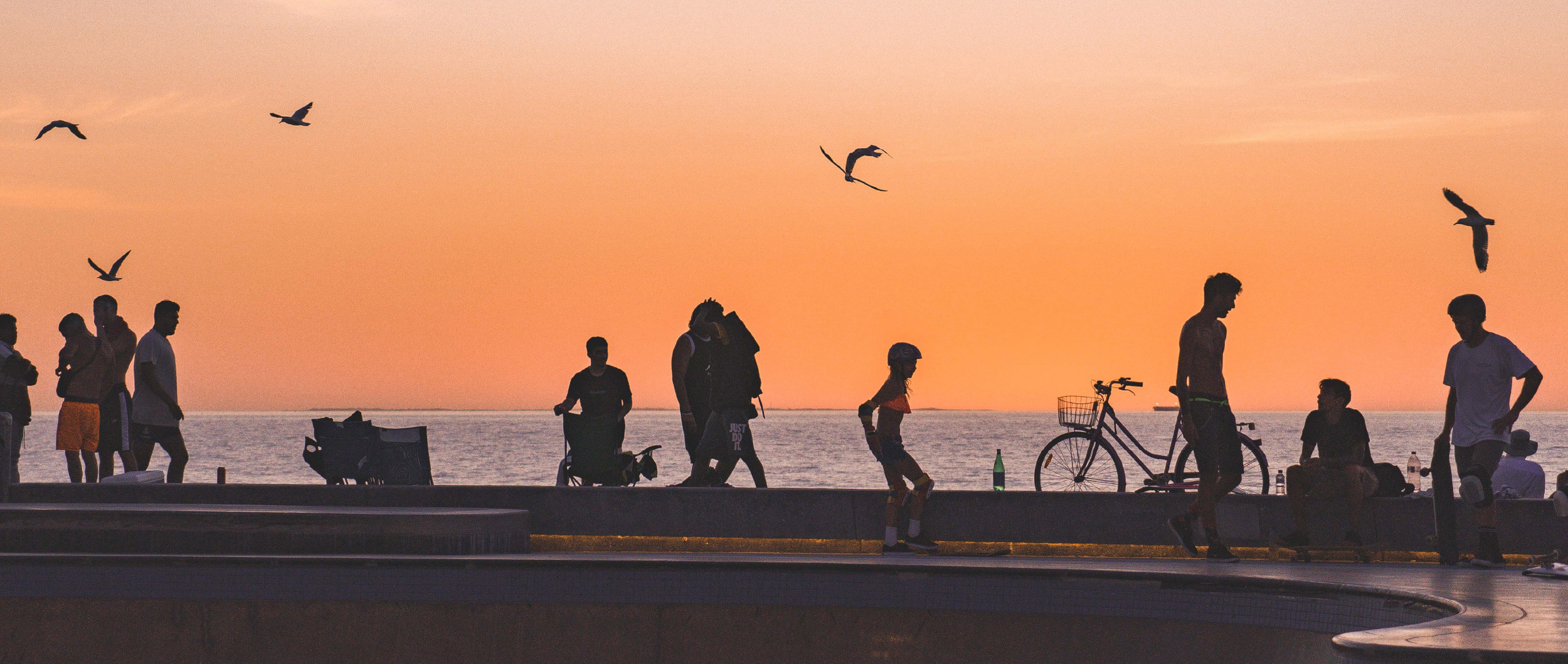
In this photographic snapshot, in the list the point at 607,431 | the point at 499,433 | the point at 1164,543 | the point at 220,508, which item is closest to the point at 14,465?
the point at 220,508

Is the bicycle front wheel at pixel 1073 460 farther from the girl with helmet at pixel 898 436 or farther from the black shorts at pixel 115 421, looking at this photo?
the black shorts at pixel 115 421

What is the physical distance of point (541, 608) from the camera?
9906 millimetres

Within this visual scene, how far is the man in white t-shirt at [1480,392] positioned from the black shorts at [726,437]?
556 cm

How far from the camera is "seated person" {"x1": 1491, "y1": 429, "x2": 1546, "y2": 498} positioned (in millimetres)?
12602

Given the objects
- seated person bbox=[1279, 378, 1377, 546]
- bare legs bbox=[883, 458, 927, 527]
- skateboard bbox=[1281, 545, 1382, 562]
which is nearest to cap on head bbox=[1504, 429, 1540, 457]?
seated person bbox=[1279, 378, 1377, 546]

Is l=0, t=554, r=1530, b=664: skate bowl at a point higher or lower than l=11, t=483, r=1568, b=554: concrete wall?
lower

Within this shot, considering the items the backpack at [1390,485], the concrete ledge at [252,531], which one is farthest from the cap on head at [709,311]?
the backpack at [1390,485]

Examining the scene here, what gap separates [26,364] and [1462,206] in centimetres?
1310

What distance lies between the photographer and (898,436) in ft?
37.9

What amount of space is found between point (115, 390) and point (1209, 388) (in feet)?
32.9

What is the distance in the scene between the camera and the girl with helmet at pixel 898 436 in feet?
37.2

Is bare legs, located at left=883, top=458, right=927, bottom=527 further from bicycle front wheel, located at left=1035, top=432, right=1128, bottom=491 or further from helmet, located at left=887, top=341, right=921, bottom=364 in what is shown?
bicycle front wheel, located at left=1035, top=432, right=1128, bottom=491

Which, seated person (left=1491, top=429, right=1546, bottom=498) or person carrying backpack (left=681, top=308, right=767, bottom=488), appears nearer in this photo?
seated person (left=1491, top=429, right=1546, bottom=498)

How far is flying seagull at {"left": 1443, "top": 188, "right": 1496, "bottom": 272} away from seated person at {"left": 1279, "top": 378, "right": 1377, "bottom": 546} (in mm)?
3108
